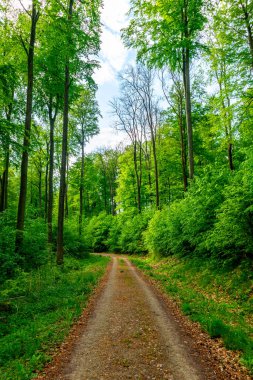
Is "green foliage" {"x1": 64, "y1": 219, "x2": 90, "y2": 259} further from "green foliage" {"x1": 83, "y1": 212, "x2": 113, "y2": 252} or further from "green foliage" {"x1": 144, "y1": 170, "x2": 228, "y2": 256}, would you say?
"green foliage" {"x1": 83, "y1": 212, "x2": 113, "y2": 252}

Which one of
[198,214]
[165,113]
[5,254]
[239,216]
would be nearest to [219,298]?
[239,216]

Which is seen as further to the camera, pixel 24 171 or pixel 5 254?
pixel 24 171

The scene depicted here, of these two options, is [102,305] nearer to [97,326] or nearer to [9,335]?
[97,326]

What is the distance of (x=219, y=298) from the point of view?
8414 millimetres

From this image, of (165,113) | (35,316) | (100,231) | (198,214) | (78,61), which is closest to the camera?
(35,316)

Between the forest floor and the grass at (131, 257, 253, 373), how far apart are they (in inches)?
12.2

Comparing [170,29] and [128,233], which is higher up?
[170,29]

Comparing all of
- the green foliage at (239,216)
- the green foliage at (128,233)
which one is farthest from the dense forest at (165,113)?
the green foliage at (128,233)

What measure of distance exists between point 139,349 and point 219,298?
4427 mm

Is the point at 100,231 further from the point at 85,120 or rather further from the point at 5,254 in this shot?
the point at 5,254

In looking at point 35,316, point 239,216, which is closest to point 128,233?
point 239,216

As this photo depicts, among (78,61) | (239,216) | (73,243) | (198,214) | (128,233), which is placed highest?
(78,61)

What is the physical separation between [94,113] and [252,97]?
16.6 m

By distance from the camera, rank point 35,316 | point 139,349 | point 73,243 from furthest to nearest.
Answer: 1. point 73,243
2. point 35,316
3. point 139,349
